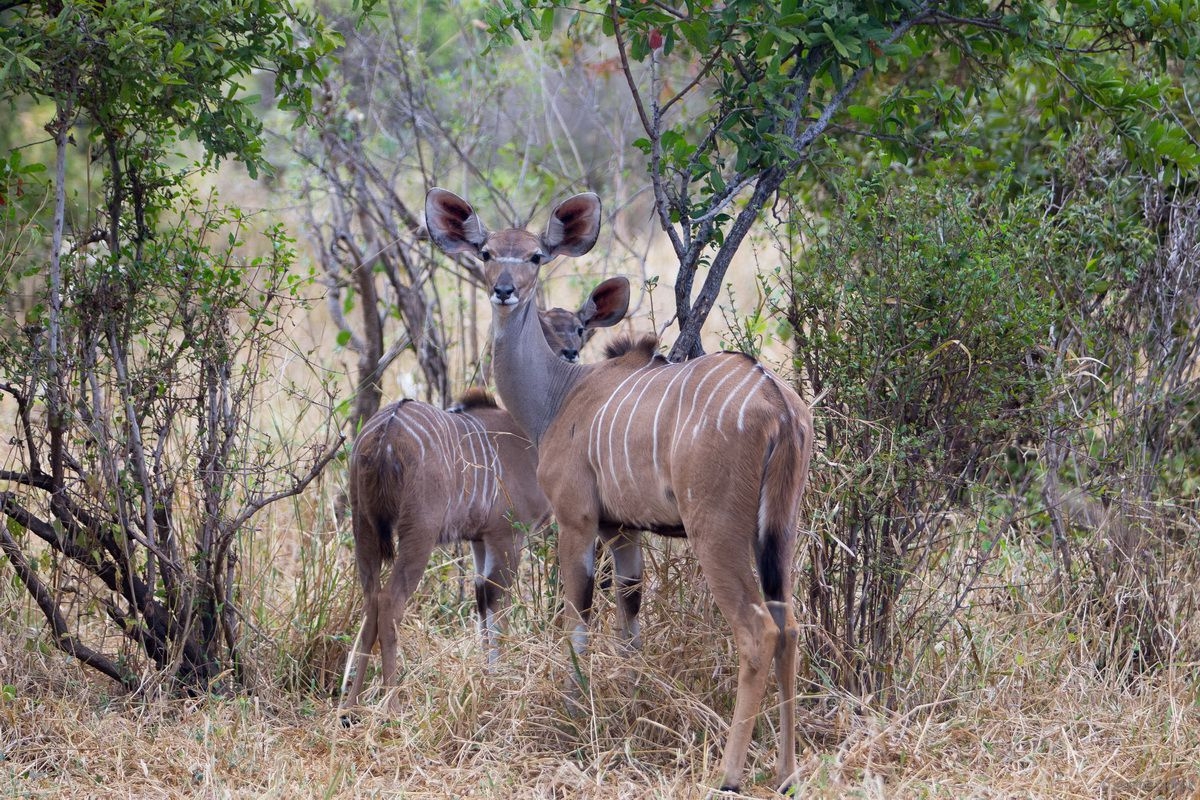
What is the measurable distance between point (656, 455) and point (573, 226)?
116 cm

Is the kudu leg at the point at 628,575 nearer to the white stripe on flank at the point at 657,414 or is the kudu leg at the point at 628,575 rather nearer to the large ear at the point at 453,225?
the white stripe on flank at the point at 657,414

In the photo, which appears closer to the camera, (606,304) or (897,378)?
(897,378)

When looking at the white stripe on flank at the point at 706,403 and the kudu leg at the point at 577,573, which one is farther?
the kudu leg at the point at 577,573

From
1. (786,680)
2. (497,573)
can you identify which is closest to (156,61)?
(497,573)

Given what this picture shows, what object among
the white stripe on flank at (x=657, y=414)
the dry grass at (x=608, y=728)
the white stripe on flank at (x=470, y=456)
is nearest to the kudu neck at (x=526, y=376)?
the white stripe on flank at (x=470, y=456)

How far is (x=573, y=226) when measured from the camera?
175 inches

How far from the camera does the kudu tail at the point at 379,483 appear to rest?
4320mm

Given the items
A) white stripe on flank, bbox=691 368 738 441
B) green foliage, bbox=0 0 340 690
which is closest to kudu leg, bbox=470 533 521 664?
green foliage, bbox=0 0 340 690

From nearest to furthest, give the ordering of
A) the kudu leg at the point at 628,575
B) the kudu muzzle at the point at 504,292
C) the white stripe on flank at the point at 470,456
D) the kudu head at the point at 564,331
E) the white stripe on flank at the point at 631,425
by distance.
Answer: the white stripe on flank at the point at 631,425 → the kudu leg at the point at 628,575 → the kudu muzzle at the point at 504,292 → the white stripe on flank at the point at 470,456 → the kudu head at the point at 564,331

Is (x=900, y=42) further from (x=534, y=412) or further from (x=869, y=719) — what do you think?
(x=869, y=719)

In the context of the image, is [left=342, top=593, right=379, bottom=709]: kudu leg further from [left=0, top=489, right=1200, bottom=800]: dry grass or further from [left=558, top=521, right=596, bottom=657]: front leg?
[left=558, top=521, right=596, bottom=657]: front leg

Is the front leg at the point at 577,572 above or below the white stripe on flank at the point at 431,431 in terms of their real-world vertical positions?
below

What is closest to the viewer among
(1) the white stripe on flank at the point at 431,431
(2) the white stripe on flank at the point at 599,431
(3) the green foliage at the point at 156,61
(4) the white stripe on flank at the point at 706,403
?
(4) the white stripe on flank at the point at 706,403

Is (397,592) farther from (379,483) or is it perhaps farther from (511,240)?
(511,240)
